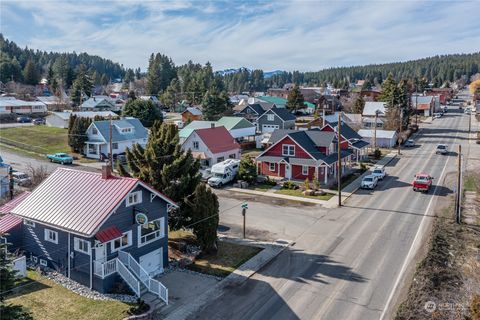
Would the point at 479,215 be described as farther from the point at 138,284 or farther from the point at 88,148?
the point at 88,148

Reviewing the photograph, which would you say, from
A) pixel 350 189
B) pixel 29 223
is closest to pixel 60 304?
pixel 29 223

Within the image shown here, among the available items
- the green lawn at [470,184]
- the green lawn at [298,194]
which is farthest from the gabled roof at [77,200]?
the green lawn at [470,184]

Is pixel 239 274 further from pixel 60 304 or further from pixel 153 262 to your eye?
pixel 60 304

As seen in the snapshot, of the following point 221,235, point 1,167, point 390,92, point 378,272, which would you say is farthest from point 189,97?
point 378,272

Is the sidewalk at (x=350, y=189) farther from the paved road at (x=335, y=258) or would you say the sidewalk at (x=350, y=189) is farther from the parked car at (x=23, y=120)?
the parked car at (x=23, y=120)

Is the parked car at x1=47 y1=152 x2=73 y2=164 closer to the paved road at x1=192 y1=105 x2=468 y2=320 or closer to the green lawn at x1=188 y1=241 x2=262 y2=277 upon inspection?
→ the paved road at x1=192 y1=105 x2=468 y2=320

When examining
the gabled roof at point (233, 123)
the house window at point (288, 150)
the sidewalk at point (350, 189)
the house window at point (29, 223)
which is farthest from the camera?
the gabled roof at point (233, 123)
